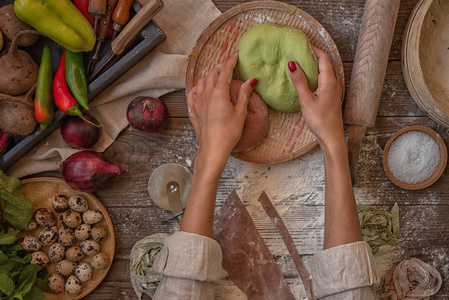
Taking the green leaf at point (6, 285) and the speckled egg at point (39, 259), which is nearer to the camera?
the green leaf at point (6, 285)

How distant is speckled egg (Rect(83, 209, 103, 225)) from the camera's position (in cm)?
141

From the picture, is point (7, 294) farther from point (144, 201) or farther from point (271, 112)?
point (271, 112)

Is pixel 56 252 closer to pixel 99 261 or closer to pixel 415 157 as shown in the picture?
pixel 99 261

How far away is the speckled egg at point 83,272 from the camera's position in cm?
139

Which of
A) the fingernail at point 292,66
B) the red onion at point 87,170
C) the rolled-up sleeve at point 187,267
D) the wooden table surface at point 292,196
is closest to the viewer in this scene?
the rolled-up sleeve at point 187,267

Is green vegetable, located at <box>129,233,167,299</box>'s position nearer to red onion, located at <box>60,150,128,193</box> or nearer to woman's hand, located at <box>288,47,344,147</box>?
red onion, located at <box>60,150,128,193</box>

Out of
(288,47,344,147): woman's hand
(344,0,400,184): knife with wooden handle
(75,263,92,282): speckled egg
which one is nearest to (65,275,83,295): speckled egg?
(75,263,92,282): speckled egg

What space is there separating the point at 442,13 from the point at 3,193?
1.64 m

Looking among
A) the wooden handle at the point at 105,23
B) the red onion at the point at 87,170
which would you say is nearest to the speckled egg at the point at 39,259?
the red onion at the point at 87,170

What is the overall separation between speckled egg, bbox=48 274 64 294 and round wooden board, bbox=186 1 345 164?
76 cm

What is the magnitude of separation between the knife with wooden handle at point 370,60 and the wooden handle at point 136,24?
677 millimetres

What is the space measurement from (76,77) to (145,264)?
0.68m

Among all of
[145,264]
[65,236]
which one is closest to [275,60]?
Answer: [145,264]

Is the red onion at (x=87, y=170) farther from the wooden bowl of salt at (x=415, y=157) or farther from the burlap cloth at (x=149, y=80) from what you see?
the wooden bowl of salt at (x=415, y=157)
